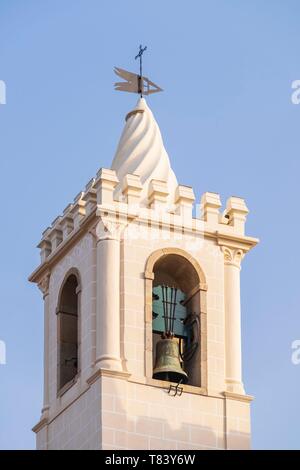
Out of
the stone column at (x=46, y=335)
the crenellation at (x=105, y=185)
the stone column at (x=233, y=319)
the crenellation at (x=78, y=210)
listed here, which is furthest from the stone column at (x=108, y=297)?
the stone column at (x=233, y=319)

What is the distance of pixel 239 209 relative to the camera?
102 m

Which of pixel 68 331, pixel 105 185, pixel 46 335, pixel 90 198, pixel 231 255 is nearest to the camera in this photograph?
pixel 105 185

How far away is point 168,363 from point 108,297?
242cm

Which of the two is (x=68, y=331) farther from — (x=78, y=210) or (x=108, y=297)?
(x=78, y=210)

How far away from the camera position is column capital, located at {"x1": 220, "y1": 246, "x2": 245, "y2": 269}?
333ft

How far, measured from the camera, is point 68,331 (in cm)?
10156

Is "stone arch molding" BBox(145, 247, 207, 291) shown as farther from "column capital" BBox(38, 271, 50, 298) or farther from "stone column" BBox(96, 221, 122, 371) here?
"column capital" BBox(38, 271, 50, 298)

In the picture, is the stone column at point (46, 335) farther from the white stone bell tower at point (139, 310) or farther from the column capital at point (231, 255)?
the column capital at point (231, 255)

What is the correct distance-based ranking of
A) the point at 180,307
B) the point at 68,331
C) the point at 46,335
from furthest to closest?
the point at 46,335 < the point at 68,331 < the point at 180,307

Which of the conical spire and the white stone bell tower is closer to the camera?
the white stone bell tower

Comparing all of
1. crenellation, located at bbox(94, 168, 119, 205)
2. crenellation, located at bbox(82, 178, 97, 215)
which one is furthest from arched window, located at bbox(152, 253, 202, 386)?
crenellation, located at bbox(82, 178, 97, 215)

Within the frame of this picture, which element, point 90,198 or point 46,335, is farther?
point 46,335

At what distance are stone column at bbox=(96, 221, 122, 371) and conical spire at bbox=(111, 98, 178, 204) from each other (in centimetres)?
170

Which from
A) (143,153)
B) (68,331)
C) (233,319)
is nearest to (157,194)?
(143,153)
